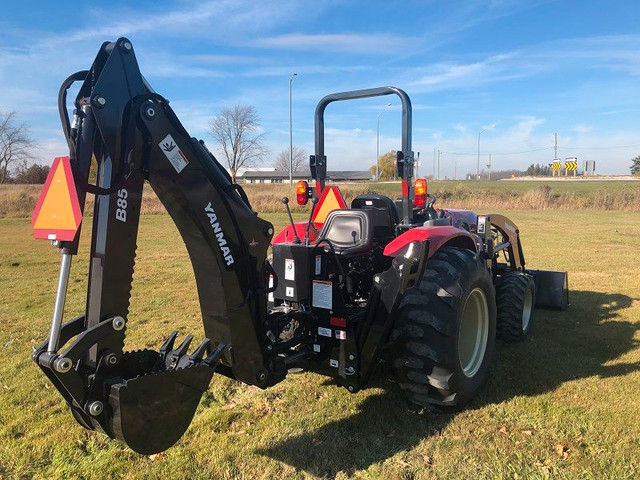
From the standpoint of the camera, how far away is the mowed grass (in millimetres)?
3146

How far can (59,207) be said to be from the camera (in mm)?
2359

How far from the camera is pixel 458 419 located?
3.72 m

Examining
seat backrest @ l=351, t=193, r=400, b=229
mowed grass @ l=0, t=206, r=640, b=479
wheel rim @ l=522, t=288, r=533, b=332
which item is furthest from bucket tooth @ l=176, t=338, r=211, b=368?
wheel rim @ l=522, t=288, r=533, b=332

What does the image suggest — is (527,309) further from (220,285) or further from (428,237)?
(220,285)

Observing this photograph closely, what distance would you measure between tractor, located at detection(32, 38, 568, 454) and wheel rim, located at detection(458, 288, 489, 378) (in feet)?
0.04

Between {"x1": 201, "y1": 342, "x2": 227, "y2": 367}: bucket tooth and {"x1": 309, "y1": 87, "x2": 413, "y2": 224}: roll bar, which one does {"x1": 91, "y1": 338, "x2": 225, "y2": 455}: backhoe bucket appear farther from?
{"x1": 309, "y1": 87, "x2": 413, "y2": 224}: roll bar

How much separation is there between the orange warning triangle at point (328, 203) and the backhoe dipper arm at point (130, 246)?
2.10 metres

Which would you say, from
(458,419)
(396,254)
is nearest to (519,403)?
(458,419)

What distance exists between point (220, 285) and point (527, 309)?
4.27 meters

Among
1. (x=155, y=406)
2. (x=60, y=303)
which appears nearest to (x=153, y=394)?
(x=155, y=406)

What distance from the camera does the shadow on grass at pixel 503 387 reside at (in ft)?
10.8

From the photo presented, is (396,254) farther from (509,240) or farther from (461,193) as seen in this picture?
(461,193)

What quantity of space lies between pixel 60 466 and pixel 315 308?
6.24 ft

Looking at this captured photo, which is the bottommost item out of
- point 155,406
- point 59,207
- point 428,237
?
point 155,406
